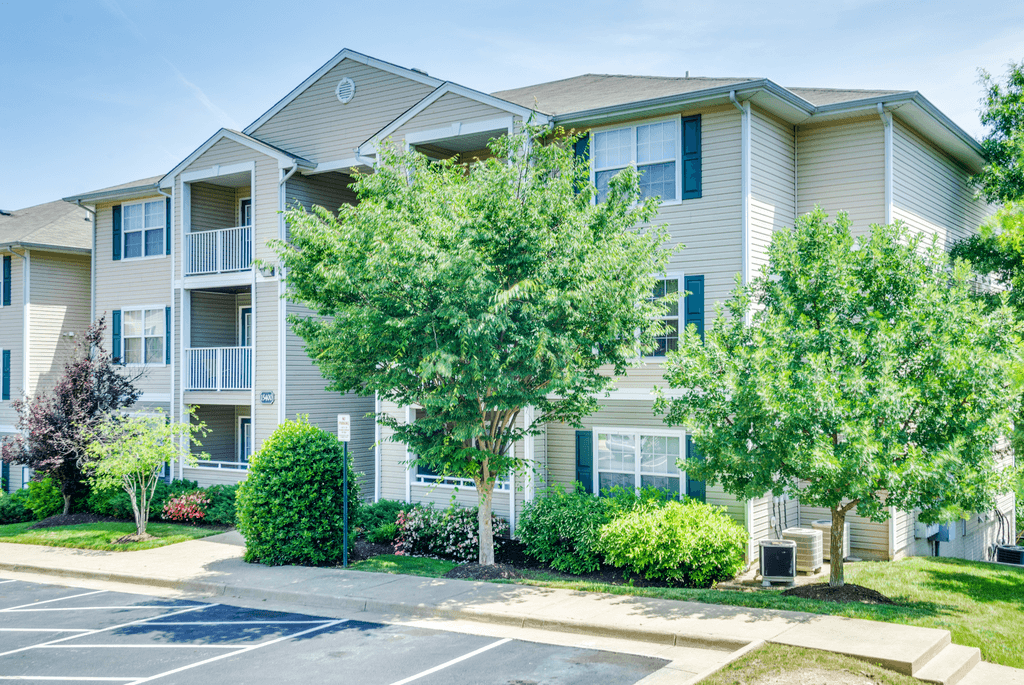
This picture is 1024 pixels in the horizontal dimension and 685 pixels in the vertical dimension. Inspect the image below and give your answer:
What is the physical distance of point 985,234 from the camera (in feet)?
56.0

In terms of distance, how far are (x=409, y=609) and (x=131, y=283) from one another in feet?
57.4

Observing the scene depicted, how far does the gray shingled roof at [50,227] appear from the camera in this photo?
90.1 ft

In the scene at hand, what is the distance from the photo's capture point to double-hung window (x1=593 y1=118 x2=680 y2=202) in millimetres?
16406

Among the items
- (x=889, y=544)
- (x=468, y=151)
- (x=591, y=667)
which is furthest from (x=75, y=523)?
(x=889, y=544)

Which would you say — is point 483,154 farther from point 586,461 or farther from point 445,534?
point 445,534

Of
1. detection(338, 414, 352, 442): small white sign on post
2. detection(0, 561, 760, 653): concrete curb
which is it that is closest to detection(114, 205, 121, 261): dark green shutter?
detection(0, 561, 760, 653): concrete curb

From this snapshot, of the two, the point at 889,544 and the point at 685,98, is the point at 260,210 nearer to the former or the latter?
the point at 685,98

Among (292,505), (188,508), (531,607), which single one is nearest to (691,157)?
(531,607)

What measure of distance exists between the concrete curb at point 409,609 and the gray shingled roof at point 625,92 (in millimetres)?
9310

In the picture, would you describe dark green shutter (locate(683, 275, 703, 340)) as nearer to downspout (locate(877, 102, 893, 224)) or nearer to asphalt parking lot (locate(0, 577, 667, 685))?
downspout (locate(877, 102, 893, 224))

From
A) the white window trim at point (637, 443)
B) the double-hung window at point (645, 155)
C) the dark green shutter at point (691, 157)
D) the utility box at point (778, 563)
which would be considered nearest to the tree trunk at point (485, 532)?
the white window trim at point (637, 443)

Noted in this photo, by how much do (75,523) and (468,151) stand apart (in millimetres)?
13785

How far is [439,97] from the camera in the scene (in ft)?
61.5

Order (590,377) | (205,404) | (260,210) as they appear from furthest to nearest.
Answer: (205,404) → (260,210) → (590,377)
